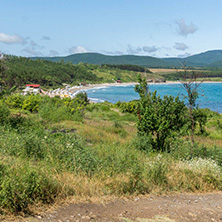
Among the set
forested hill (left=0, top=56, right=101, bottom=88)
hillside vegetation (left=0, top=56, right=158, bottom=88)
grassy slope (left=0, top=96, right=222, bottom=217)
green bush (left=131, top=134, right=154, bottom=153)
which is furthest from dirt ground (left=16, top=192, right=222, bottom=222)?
forested hill (left=0, top=56, right=101, bottom=88)

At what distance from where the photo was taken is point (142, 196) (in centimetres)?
586

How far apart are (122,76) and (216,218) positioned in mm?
196208

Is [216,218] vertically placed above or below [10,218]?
below

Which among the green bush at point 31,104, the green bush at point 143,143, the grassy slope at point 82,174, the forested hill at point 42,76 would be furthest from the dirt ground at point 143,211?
the forested hill at point 42,76

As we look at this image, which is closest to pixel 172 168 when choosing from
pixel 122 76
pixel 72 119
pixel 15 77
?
pixel 72 119

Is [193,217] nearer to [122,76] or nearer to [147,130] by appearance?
[147,130]

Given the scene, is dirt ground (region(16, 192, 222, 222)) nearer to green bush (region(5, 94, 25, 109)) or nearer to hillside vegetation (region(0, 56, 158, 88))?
green bush (region(5, 94, 25, 109))

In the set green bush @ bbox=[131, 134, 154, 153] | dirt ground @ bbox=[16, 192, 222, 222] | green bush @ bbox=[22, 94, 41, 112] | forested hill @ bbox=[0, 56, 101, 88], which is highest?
forested hill @ bbox=[0, 56, 101, 88]

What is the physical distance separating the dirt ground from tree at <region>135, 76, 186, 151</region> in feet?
20.5

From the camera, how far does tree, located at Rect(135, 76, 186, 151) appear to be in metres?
12.1

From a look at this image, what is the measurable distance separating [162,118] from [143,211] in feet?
24.5

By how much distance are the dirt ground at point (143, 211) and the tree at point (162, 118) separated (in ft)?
20.5

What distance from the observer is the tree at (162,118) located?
12062 mm

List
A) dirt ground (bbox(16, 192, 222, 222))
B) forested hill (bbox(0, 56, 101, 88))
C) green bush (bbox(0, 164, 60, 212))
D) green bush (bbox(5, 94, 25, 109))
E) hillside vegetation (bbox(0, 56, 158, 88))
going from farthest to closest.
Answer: hillside vegetation (bbox(0, 56, 158, 88)) < forested hill (bbox(0, 56, 101, 88)) < green bush (bbox(5, 94, 25, 109)) < dirt ground (bbox(16, 192, 222, 222)) < green bush (bbox(0, 164, 60, 212))
